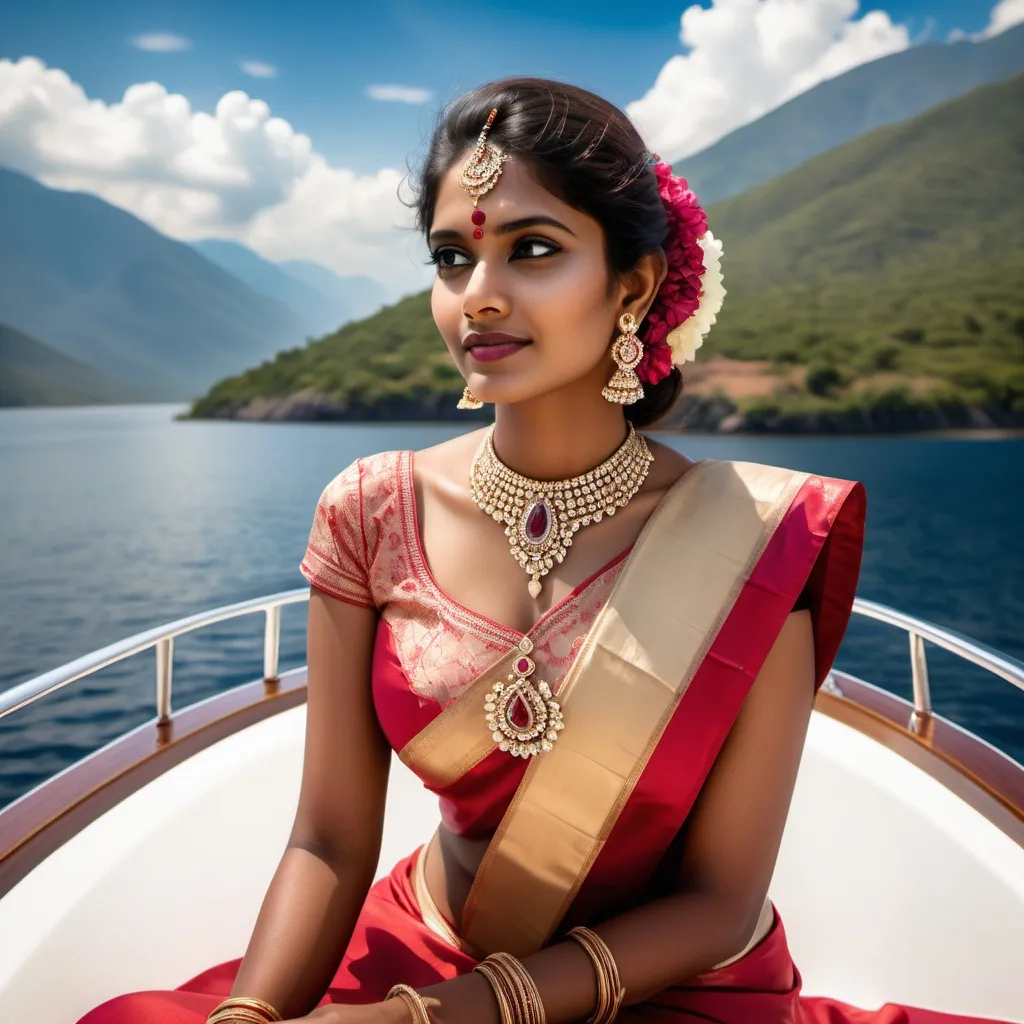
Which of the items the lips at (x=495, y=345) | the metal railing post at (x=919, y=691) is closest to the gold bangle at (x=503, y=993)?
the lips at (x=495, y=345)

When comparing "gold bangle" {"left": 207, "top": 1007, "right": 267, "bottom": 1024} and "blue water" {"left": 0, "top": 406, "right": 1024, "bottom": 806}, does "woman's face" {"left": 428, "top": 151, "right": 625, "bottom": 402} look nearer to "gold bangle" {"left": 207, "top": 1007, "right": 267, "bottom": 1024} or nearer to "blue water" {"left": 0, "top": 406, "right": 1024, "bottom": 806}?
"gold bangle" {"left": 207, "top": 1007, "right": 267, "bottom": 1024}

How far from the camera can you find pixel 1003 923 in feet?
6.40

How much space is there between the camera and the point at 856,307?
5953 cm

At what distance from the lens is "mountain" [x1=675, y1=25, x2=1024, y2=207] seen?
100438 mm

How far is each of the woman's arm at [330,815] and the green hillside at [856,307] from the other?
44.4 m

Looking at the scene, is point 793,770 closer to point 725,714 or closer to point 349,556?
point 725,714

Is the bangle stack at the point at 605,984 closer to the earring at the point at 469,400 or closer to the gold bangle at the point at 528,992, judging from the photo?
the gold bangle at the point at 528,992

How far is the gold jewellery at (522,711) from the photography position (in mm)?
1414

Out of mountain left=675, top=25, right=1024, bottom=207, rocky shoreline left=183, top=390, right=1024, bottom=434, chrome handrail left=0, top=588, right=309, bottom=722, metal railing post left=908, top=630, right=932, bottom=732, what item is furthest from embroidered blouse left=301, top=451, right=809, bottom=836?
mountain left=675, top=25, right=1024, bottom=207

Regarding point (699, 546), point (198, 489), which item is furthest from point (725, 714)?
point (198, 489)

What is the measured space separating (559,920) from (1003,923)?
111 cm

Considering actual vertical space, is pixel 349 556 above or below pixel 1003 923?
above

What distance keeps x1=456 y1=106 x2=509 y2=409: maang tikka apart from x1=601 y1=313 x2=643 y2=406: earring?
287mm

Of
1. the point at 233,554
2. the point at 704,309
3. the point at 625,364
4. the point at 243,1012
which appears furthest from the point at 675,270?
the point at 233,554
